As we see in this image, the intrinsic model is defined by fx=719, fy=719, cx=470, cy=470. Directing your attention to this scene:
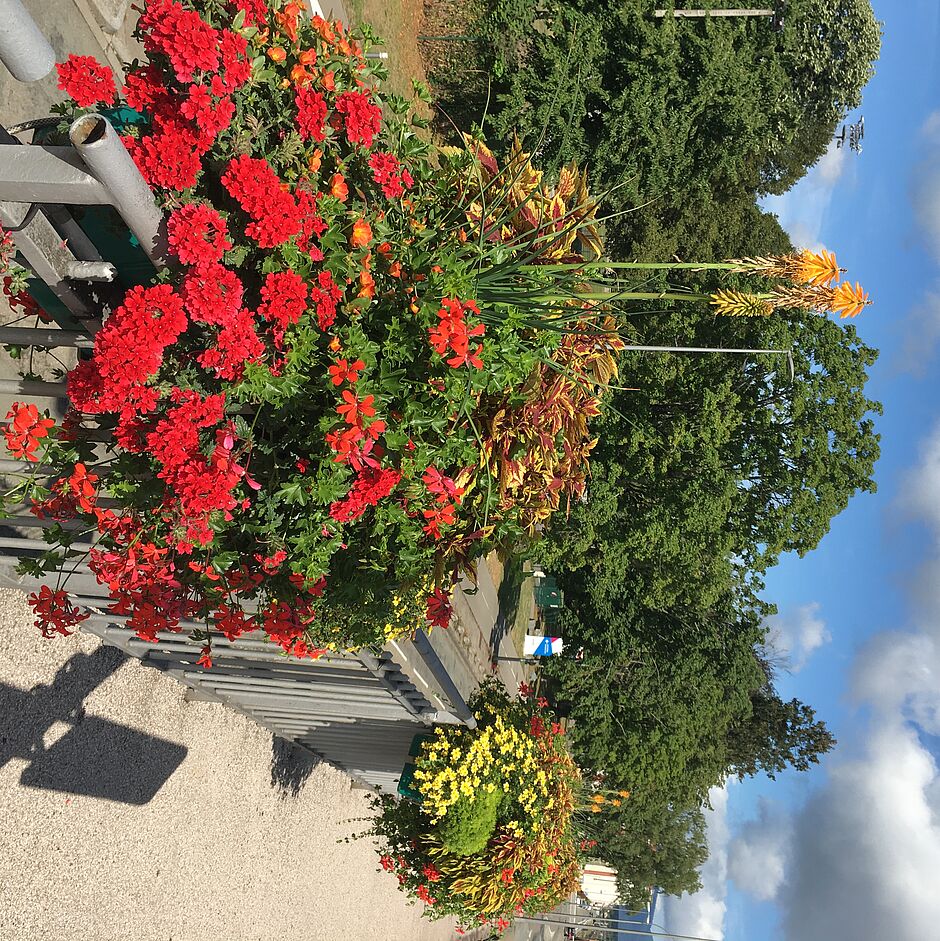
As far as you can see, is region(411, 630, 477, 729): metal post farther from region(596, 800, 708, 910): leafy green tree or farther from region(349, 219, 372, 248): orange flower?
region(596, 800, 708, 910): leafy green tree

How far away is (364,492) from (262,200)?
41.3 inches

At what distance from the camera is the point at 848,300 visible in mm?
2518

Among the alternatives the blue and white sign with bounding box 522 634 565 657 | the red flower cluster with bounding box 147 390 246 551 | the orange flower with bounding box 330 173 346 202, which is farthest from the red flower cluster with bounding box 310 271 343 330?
A: the blue and white sign with bounding box 522 634 565 657

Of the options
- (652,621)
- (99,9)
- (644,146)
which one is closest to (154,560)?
(99,9)

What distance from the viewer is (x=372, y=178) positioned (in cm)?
276

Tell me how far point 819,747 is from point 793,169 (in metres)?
14.8

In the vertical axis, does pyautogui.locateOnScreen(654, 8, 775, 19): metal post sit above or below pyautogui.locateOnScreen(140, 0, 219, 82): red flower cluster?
above

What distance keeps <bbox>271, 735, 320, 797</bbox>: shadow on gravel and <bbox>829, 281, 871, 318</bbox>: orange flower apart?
6685 millimetres

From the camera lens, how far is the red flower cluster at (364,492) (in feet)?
8.74

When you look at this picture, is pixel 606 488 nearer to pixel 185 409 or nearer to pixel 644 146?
pixel 644 146

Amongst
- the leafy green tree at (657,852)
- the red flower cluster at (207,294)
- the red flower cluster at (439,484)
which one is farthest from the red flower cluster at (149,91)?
the leafy green tree at (657,852)

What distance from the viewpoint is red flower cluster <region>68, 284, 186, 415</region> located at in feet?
7.22

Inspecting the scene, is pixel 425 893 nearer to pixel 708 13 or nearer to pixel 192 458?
pixel 192 458

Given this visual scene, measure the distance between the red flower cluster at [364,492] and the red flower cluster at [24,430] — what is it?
3.46 feet
